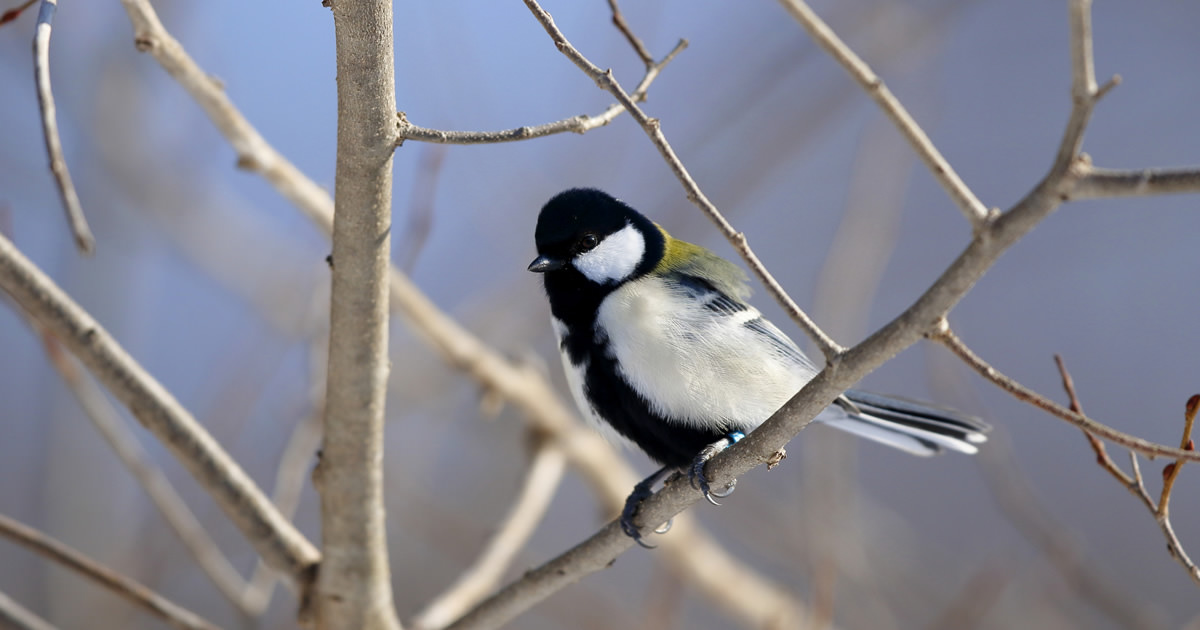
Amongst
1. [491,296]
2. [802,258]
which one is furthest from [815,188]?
[491,296]

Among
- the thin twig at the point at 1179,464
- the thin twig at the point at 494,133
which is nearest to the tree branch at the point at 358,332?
the thin twig at the point at 494,133

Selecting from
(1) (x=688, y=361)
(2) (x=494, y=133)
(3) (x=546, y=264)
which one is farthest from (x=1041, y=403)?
(3) (x=546, y=264)

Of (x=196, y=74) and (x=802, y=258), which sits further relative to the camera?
(x=802, y=258)

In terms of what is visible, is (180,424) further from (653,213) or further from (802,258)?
(802,258)

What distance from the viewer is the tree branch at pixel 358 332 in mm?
1153

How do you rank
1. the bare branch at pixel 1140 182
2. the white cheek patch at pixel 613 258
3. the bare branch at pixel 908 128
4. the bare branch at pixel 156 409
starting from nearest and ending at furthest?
the bare branch at pixel 1140 182 < the bare branch at pixel 908 128 < the bare branch at pixel 156 409 < the white cheek patch at pixel 613 258

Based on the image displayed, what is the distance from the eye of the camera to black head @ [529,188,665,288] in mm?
1988

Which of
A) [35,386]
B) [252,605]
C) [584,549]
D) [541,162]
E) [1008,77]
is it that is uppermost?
[35,386]

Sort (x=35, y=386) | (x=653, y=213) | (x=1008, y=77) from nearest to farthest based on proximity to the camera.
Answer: (x=653, y=213)
(x=35, y=386)
(x=1008, y=77)

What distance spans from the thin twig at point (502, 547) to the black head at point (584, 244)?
615 millimetres

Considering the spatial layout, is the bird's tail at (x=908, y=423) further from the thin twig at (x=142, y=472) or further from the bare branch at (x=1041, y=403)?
the thin twig at (x=142, y=472)

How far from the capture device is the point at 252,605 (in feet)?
6.21

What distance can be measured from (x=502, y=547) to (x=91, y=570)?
2.85 ft

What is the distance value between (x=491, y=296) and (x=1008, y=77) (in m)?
3.27
